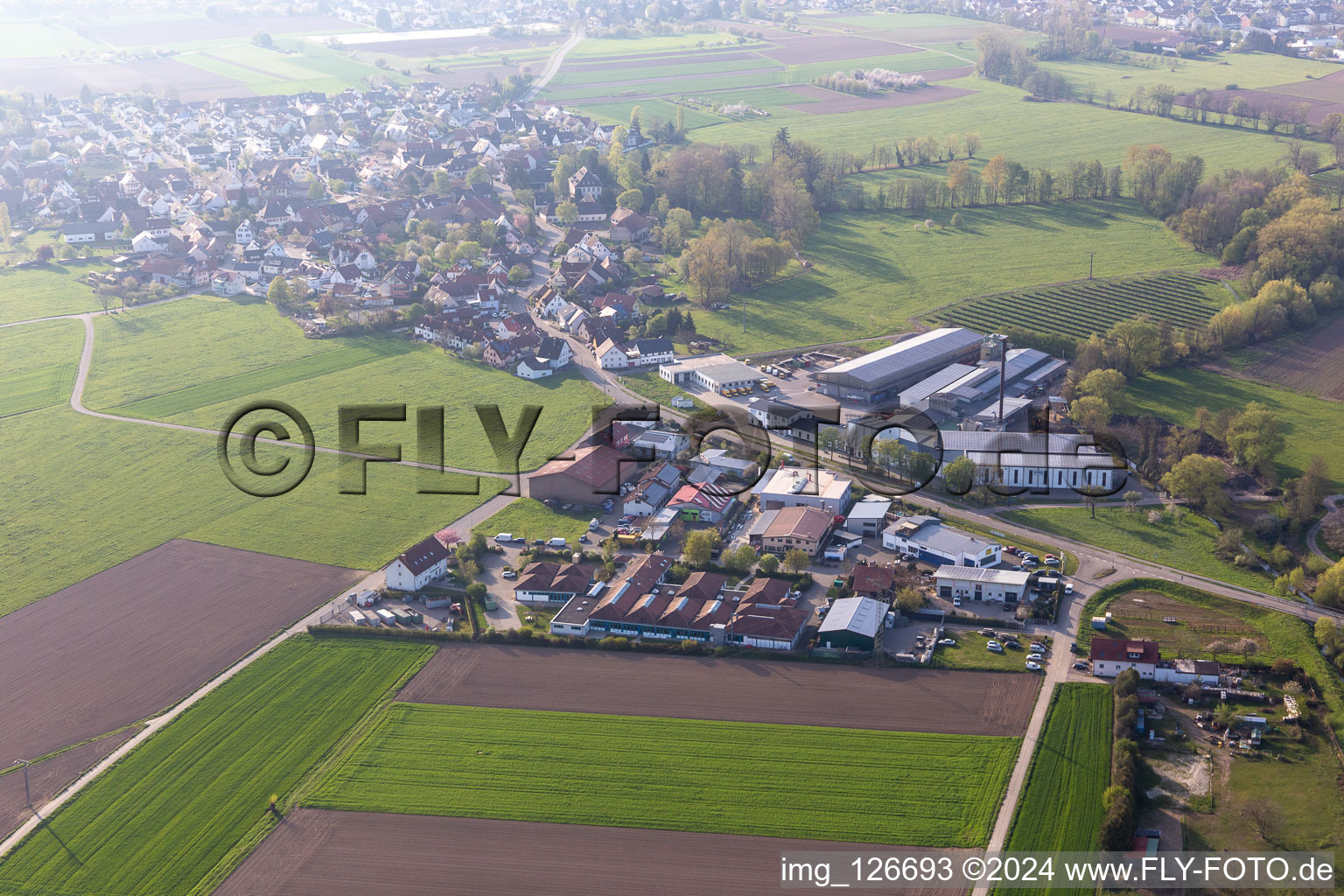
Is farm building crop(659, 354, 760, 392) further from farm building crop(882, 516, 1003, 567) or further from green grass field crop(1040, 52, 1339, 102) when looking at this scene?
green grass field crop(1040, 52, 1339, 102)

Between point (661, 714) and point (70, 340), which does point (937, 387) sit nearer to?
point (661, 714)

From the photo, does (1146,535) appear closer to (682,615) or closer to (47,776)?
(682,615)

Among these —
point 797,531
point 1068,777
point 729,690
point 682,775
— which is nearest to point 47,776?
point 682,775

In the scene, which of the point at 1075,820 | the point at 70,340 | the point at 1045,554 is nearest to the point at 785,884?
the point at 1075,820

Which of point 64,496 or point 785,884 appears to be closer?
point 785,884

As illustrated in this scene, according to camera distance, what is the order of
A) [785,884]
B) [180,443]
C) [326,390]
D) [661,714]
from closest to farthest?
Answer: 1. [785,884]
2. [661,714]
3. [180,443]
4. [326,390]

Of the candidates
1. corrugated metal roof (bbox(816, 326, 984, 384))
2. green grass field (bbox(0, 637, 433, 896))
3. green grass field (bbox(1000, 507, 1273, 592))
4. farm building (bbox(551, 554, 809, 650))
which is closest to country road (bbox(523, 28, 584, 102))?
corrugated metal roof (bbox(816, 326, 984, 384))

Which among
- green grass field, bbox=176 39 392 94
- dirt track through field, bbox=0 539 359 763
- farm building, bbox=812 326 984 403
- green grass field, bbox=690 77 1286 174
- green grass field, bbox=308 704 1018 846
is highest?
green grass field, bbox=176 39 392 94
